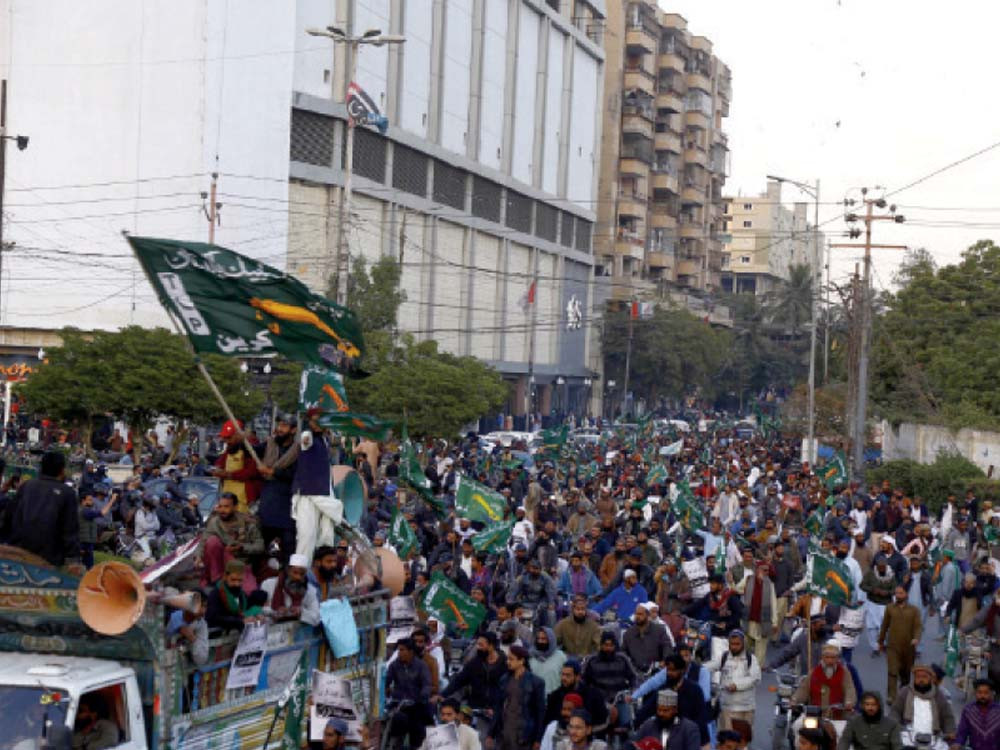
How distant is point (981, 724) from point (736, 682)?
1993mm

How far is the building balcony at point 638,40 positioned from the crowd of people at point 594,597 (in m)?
69.3

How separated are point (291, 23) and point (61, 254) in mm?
10237

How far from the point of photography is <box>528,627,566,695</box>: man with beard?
41.0ft

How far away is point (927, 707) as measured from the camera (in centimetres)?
1165

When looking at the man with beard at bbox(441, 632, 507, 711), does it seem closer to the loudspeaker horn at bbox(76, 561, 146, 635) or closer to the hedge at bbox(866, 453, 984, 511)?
the loudspeaker horn at bbox(76, 561, 146, 635)

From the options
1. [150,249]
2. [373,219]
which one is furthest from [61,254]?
[150,249]

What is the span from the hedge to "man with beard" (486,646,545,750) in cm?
2616

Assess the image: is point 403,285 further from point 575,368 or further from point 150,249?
point 150,249

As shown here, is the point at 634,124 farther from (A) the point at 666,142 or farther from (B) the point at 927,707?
(B) the point at 927,707

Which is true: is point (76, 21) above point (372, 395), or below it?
above

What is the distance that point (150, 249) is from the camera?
11156 mm

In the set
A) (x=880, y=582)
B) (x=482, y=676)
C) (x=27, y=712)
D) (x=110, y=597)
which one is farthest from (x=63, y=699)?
(x=880, y=582)

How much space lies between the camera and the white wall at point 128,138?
165 feet

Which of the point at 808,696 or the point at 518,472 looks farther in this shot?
the point at 518,472
